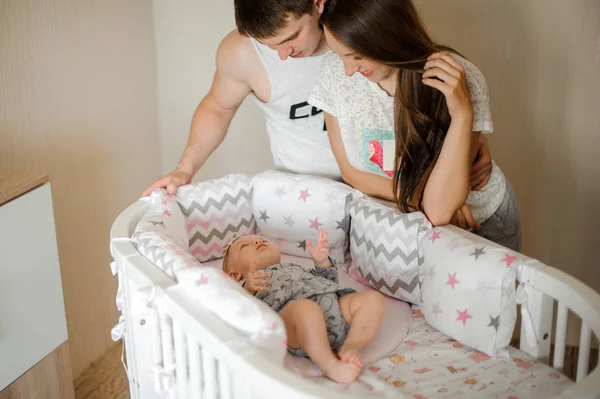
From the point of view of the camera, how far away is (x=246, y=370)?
94 cm

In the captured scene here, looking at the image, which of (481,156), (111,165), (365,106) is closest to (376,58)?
(365,106)

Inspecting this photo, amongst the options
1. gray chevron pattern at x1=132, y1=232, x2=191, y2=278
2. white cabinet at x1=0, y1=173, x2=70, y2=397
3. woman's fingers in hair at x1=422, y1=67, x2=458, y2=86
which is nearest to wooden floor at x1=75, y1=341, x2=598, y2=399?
white cabinet at x1=0, y1=173, x2=70, y2=397

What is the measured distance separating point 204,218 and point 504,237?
70 centimetres

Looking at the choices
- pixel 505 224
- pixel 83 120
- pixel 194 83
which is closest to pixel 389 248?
pixel 505 224

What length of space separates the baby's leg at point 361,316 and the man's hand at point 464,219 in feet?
0.91

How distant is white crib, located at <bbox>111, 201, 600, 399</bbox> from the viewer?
932mm

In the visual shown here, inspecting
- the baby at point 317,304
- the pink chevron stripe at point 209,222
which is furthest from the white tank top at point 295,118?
the baby at point 317,304

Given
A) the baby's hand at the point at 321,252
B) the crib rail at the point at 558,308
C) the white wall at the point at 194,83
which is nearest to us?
the crib rail at the point at 558,308

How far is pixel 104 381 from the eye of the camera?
196 cm

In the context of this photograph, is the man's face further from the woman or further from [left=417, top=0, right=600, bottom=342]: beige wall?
[left=417, top=0, right=600, bottom=342]: beige wall

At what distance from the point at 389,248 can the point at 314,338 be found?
318 millimetres

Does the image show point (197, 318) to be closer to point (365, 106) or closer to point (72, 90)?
point (365, 106)

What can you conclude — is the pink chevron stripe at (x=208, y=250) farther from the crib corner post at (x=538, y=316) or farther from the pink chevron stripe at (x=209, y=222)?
the crib corner post at (x=538, y=316)

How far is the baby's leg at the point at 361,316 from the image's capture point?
4.14 feet
